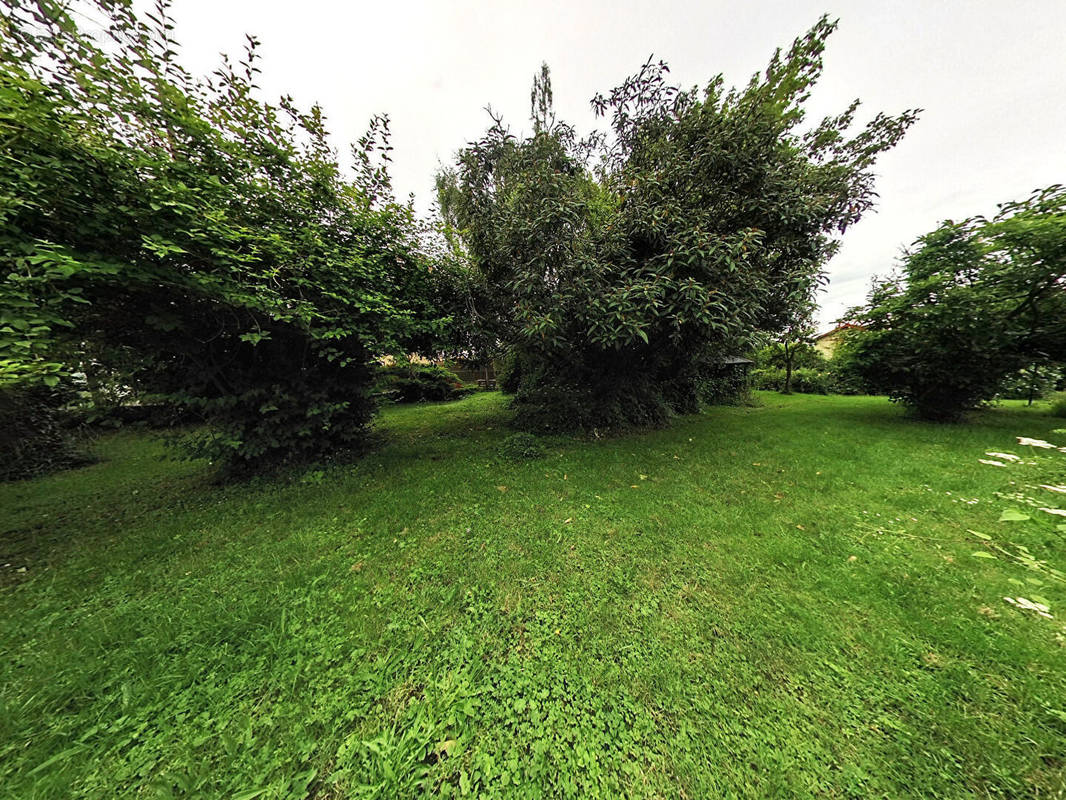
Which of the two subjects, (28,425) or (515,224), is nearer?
(515,224)

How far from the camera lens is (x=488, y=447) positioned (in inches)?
226

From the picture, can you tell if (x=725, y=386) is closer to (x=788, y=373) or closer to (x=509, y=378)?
(x=788, y=373)

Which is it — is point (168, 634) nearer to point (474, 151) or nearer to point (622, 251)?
point (622, 251)

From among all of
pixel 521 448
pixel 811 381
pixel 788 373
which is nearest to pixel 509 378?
pixel 521 448

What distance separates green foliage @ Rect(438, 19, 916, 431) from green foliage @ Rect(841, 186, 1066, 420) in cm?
206

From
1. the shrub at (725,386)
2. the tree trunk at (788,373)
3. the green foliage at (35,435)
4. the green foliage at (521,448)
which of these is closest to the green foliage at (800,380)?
the tree trunk at (788,373)

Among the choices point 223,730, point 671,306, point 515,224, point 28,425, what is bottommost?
point 223,730

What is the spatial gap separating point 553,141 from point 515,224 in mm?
2210

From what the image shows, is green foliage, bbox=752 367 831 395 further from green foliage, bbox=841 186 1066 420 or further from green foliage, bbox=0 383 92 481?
green foliage, bbox=0 383 92 481

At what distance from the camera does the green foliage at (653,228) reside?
14.5ft

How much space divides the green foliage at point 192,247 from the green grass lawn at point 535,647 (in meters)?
1.59

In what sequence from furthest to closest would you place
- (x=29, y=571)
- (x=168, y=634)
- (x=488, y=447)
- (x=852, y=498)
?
(x=488, y=447)
(x=852, y=498)
(x=29, y=571)
(x=168, y=634)

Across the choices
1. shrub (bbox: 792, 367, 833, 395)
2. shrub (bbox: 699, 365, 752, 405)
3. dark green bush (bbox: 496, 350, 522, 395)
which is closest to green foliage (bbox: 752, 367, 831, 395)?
shrub (bbox: 792, 367, 833, 395)

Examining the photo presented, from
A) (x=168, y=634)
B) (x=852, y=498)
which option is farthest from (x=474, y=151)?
(x=852, y=498)
